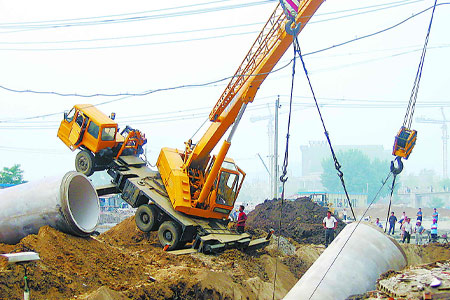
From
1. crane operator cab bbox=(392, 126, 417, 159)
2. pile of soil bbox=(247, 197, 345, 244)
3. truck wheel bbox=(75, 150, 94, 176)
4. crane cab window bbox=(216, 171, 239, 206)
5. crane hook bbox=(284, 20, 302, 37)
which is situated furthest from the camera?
pile of soil bbox=(247, 197, 345, 244)

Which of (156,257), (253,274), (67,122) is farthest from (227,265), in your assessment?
(67,122)

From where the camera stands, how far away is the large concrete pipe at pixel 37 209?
9688 mm

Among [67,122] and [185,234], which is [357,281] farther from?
[67,122]

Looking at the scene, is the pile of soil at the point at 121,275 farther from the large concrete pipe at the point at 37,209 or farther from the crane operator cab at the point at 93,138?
the crane operator cab at the point at 93,138

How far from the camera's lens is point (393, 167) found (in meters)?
10.4

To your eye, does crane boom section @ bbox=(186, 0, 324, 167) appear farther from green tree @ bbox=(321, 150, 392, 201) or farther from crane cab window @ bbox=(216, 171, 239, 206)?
green tree @ bbox=(321, 150, 392, 201)

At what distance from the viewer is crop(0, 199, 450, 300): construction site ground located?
7715 mm

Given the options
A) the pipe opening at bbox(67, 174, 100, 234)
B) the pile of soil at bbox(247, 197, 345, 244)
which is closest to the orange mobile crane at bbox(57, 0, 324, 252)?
the pipe opening at bbox(67, 174, 100, 234)

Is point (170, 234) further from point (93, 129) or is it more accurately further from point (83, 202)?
point (93, 129)

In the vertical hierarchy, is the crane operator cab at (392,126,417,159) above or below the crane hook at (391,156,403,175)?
above

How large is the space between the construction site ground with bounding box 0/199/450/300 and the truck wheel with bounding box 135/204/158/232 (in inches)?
20.6

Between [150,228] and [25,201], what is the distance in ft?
17.7

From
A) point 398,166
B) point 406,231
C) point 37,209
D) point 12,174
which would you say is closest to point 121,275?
point 37,209

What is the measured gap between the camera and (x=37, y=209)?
984 centimetres
